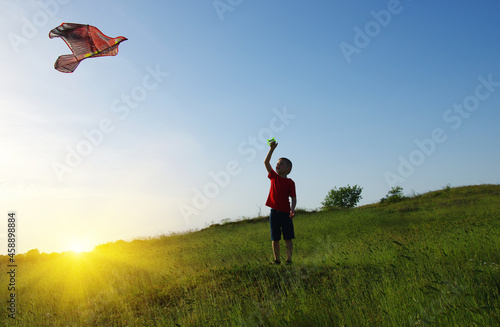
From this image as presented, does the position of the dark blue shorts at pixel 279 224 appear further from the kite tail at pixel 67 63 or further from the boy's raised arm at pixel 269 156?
the kite tail at pixel 67 63

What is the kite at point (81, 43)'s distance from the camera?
22.1 ft

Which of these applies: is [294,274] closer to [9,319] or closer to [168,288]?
[168,288]

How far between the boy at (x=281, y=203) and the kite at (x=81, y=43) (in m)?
3.97

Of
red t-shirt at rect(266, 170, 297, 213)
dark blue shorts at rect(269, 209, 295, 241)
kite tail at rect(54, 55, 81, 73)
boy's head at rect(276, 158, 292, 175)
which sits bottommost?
dark blue shorts at rect(269, 209, 295, 241)

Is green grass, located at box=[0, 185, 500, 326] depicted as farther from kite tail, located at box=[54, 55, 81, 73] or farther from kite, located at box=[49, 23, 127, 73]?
kite, located at box=[49, 23, 127, 73]

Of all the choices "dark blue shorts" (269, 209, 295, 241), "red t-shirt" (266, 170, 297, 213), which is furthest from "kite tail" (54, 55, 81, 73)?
"dark blue shorts" (269, 209, 295, 241)

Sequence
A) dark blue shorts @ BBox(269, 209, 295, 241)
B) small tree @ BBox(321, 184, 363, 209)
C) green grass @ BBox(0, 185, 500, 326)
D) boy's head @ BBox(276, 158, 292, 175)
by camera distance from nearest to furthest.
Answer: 1. green grass @ BBox(0, 185, 500, 326)
2. dark blue shorts @ BBox(269, 209, 295, 241)
3. boy's head @ BBox(276, 158, 292, 175)
4. small tree @ BBox(321, 184, 363, 209)

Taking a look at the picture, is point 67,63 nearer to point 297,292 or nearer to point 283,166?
point 283,166

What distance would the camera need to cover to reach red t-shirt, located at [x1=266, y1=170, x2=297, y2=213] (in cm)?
716

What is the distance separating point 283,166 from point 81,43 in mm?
4812

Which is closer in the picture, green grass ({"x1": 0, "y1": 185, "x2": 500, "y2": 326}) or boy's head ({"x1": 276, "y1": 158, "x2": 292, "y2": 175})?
green grass ({"x1": 0, "y1": 185, "x2": 500, "y2": 326})

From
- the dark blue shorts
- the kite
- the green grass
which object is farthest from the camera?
the dark blue shorts

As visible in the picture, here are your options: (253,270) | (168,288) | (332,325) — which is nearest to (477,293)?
(332,325)

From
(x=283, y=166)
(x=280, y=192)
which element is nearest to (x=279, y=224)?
→ (x=280, y=192)
